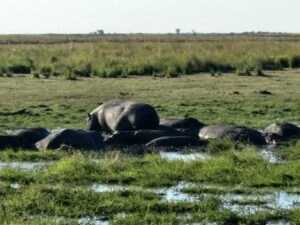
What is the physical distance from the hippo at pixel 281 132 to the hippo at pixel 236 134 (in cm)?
24

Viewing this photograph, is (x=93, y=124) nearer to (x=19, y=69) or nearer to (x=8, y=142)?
(x=8, y=142)

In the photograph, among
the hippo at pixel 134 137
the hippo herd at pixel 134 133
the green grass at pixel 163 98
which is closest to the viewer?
the hippo herd at pixel 134 133

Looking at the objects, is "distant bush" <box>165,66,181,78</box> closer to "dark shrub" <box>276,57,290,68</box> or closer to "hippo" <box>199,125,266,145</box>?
"dark shrub" <box>276,57,290,68</box>

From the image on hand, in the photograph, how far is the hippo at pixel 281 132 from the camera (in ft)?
47.8

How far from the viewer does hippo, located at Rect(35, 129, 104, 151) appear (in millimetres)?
13547

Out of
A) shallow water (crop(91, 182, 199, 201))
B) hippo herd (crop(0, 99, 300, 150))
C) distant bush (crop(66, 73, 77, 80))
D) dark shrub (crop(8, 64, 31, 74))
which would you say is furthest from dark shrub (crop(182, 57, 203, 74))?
shallow water (crop(91, 182, 199, 201))

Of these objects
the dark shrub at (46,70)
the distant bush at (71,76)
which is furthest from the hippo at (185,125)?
the dark shrub at (46,70)

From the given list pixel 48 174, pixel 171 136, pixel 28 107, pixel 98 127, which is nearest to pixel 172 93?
pixel 28 107

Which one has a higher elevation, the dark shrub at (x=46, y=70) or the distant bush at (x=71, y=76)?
the distant bush at (x=71, y=76)

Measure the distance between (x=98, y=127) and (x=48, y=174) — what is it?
5459 mm

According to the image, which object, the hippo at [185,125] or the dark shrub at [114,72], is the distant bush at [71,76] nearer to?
the dark shrub at [114,72]

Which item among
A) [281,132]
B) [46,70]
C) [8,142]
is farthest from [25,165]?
[46,70]

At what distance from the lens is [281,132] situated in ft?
48.4

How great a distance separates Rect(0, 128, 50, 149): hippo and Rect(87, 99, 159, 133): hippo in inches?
71.5
